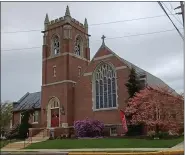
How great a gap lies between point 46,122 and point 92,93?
768cm

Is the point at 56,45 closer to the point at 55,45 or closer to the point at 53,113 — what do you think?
the point at 55,45

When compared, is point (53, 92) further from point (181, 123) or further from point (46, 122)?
point (181, 123)

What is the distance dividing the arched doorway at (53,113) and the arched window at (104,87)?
557cm

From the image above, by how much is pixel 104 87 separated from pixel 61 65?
726 cm

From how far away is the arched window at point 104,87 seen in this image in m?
39.6

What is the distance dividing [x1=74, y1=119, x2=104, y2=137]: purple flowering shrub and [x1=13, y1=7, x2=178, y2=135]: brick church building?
5.57 feet

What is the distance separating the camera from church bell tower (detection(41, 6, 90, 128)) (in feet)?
139

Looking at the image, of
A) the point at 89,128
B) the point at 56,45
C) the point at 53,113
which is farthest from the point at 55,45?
the point at 89,128

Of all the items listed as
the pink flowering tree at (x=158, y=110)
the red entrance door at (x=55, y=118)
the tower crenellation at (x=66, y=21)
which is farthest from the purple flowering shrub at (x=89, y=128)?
the tower crenellation at (x=66, y=21)

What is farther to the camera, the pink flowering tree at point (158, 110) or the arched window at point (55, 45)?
the arched window at point (55, 45)

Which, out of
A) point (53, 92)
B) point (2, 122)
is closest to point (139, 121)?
point (53, 92)

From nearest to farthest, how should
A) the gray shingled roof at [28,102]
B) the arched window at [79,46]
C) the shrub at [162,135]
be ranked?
the shrub at [162,135], the arched window at [79,46], the gray shingled roof at [28,102]

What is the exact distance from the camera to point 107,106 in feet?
130

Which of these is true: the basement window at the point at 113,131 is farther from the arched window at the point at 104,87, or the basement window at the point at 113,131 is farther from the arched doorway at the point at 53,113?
the arched doorway at the point at 53,113
